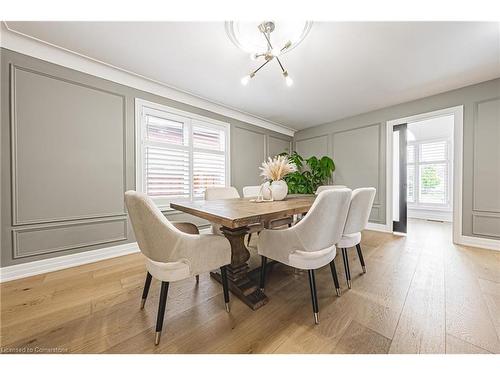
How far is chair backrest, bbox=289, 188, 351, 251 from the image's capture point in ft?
3.78

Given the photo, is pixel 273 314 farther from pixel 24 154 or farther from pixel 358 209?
pixel 24 154

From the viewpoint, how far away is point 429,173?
4973 mm

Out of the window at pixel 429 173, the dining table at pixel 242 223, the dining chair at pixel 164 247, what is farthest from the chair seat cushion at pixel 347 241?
the window at pixel 429 173

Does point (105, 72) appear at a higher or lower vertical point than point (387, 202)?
higher

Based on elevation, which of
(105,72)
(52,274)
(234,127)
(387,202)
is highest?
(105,72)

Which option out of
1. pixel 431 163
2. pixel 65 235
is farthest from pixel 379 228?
pixel 65 235

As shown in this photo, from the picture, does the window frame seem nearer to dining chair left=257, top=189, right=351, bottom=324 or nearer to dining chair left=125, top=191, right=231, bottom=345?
dining chair left=257, top=189, right=351, bottom=324

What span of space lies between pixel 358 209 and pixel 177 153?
266 centimetres
